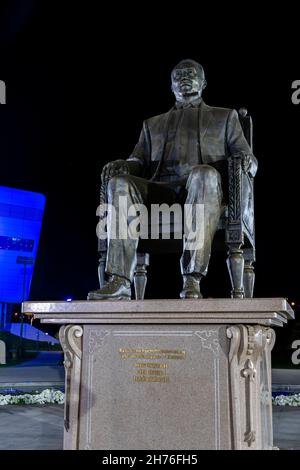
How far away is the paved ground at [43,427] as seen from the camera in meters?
4.88

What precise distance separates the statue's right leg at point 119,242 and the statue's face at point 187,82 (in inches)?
44.2

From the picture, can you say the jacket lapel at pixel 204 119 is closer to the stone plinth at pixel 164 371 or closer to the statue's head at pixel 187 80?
the statue's head at pixel 187 80

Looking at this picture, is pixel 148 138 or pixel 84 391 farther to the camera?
pixel 148 138

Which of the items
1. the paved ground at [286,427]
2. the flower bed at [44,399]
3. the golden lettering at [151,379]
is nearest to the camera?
the golden lettering at [151,379]

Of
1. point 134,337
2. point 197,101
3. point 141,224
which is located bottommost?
point 134,337

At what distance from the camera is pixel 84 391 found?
336 centimetres

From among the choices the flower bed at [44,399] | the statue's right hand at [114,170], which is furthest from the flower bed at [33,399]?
the statue's right hand at [114,170]

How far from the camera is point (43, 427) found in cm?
591

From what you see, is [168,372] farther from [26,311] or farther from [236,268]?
[236,268]

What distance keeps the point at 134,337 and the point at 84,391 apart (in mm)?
438

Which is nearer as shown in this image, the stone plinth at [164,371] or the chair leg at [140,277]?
the stone plinth at [164,371]

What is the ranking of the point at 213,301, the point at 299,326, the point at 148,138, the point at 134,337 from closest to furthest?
the point at 213,301
the point at 134,337
the point at 148,138
the point at 299,326

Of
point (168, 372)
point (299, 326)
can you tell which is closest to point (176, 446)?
point (168, 372)

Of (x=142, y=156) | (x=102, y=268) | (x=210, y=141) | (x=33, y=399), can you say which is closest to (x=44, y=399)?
(x=33, y=399)
